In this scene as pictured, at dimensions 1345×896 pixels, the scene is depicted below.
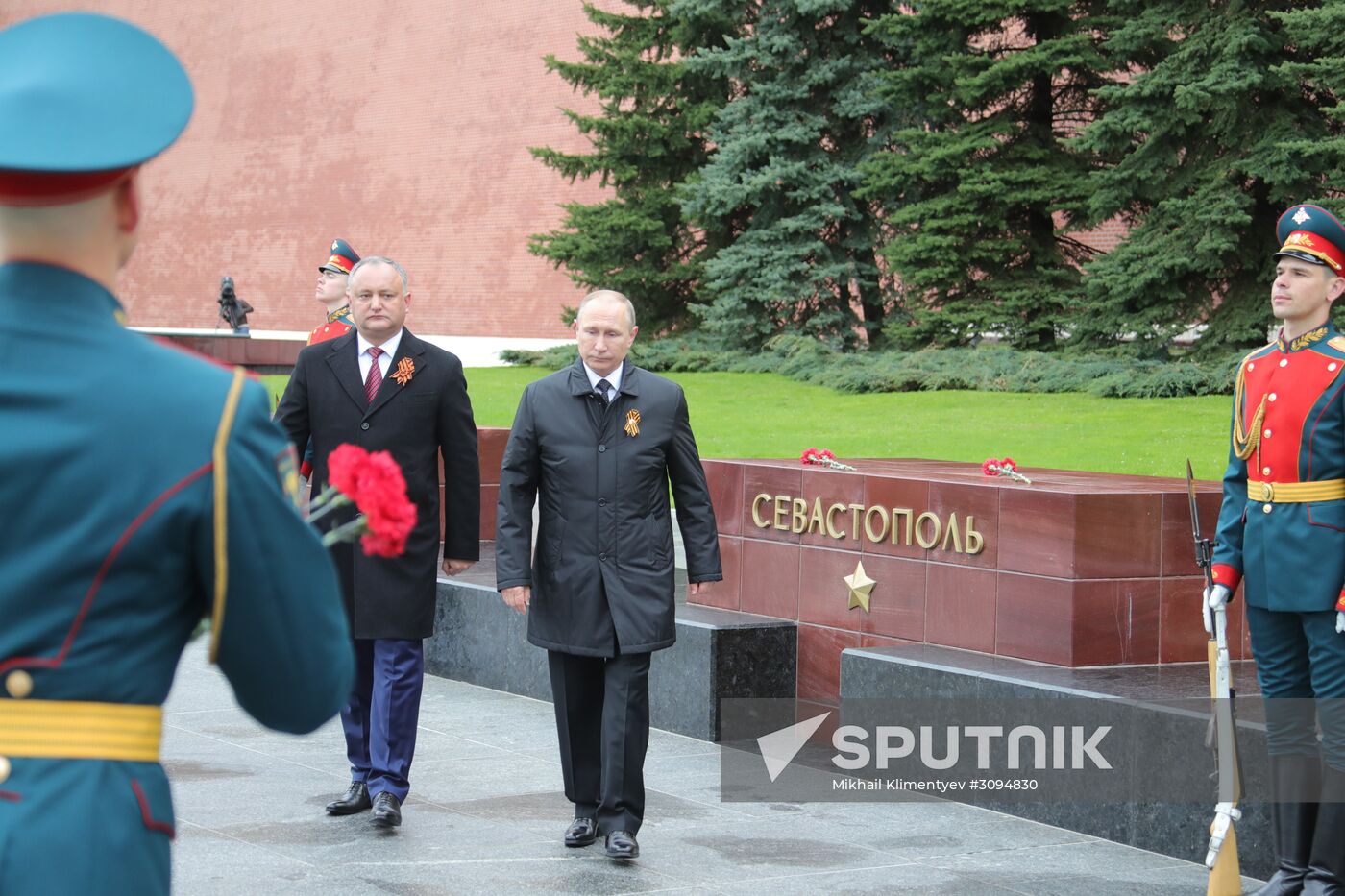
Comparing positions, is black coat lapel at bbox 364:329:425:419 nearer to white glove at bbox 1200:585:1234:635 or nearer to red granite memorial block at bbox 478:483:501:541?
white glove at bbox 1200:585:1234:635

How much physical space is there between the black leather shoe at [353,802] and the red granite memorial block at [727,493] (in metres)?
2.56

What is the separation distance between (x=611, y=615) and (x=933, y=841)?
1276 millimetres

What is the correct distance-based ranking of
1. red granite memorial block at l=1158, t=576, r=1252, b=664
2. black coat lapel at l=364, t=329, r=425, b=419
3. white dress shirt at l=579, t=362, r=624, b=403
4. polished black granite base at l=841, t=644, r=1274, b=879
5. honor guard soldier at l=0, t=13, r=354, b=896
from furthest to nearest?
1. red granite memorial block at l=1158, t=576, r=1252, b=664
2. black coat lapel at l=364, t=329, r=425, b=419
3. white dress shirt at l=579, t=362, r=624, b=403
4. polished black granite base at l=841, t=644, r=1274, b=879
5. honor guard soldier at l=0, t=13, r=354, b=896

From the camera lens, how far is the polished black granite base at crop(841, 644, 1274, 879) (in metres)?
4.92

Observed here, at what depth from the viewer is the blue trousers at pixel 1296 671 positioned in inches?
175

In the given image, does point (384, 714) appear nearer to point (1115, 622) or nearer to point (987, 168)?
point (1115, 622)

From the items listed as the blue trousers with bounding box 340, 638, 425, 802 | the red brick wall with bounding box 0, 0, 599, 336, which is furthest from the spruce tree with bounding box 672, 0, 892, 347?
the blue trousers with bounding box 340, 638, 425, 802

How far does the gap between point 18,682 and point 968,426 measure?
13.0 m

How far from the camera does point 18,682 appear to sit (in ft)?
5.23

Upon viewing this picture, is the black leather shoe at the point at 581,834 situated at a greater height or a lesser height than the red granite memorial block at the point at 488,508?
lesser

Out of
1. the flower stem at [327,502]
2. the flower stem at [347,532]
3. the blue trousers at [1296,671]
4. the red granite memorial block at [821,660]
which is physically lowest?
the red granite memorial block at [821,660]

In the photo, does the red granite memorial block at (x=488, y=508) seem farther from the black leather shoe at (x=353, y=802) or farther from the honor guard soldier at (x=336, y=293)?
the black leather shoe at (x=353, y=802)

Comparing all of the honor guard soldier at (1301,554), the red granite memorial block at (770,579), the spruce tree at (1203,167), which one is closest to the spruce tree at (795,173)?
the spruce tree at (1203,167)

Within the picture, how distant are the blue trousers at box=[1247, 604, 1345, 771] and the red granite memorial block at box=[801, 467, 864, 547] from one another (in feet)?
8.32
